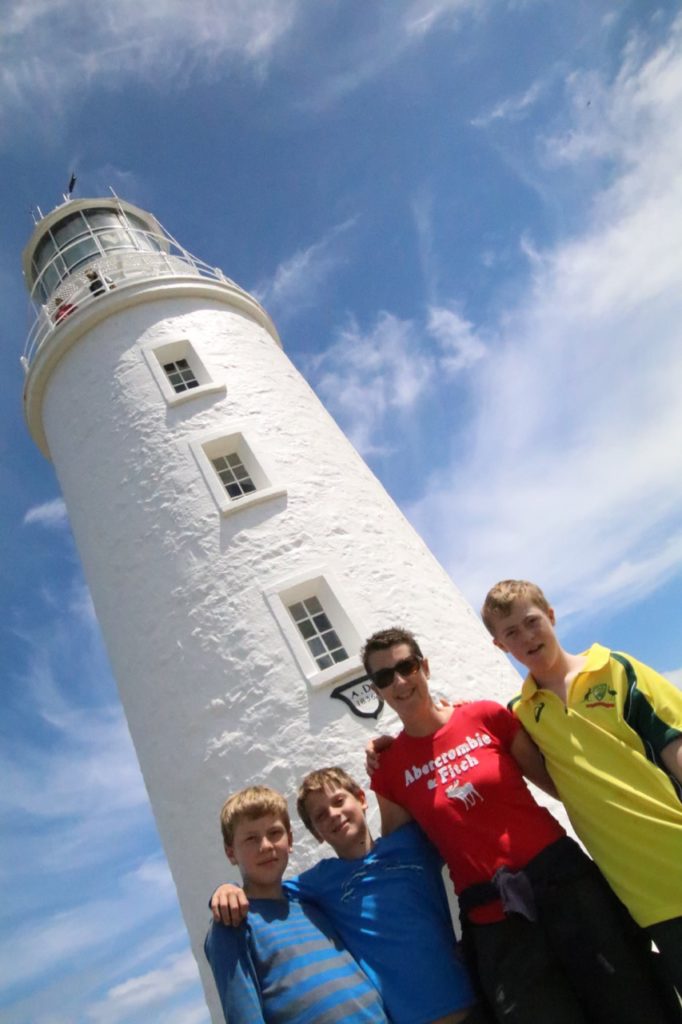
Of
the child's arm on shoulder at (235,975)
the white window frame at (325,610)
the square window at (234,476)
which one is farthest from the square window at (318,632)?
the child's arm on shoulder at (235,975)

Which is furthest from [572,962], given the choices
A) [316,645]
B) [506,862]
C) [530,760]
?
[316,645]

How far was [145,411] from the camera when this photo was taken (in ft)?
30.2

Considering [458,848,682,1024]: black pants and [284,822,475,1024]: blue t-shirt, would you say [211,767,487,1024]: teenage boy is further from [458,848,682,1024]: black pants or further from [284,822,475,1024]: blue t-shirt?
[458,848,682,1024]: black pants

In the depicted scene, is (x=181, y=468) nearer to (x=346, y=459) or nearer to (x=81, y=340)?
(x=346, y=459)

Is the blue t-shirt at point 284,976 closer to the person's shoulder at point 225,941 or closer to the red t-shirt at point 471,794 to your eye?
the person's shoulder at point 225,941

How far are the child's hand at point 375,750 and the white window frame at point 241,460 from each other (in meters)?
4.27

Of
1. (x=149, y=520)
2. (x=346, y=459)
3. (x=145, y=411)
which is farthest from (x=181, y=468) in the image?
(x=346, y=459)

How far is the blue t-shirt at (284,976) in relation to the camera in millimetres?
2939

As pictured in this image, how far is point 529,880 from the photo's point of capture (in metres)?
3.22

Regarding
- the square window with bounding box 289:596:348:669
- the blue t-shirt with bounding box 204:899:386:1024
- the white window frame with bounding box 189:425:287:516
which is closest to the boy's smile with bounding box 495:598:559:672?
the blue t-shirt with bounding box 204:899:386:1024

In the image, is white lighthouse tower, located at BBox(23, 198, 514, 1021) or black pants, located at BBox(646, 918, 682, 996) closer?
black pants, located at BBox(646, 918, 682, 996)

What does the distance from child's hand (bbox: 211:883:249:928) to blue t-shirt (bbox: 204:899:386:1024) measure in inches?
1.7

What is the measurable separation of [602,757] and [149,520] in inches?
252

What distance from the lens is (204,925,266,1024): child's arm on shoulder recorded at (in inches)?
112
